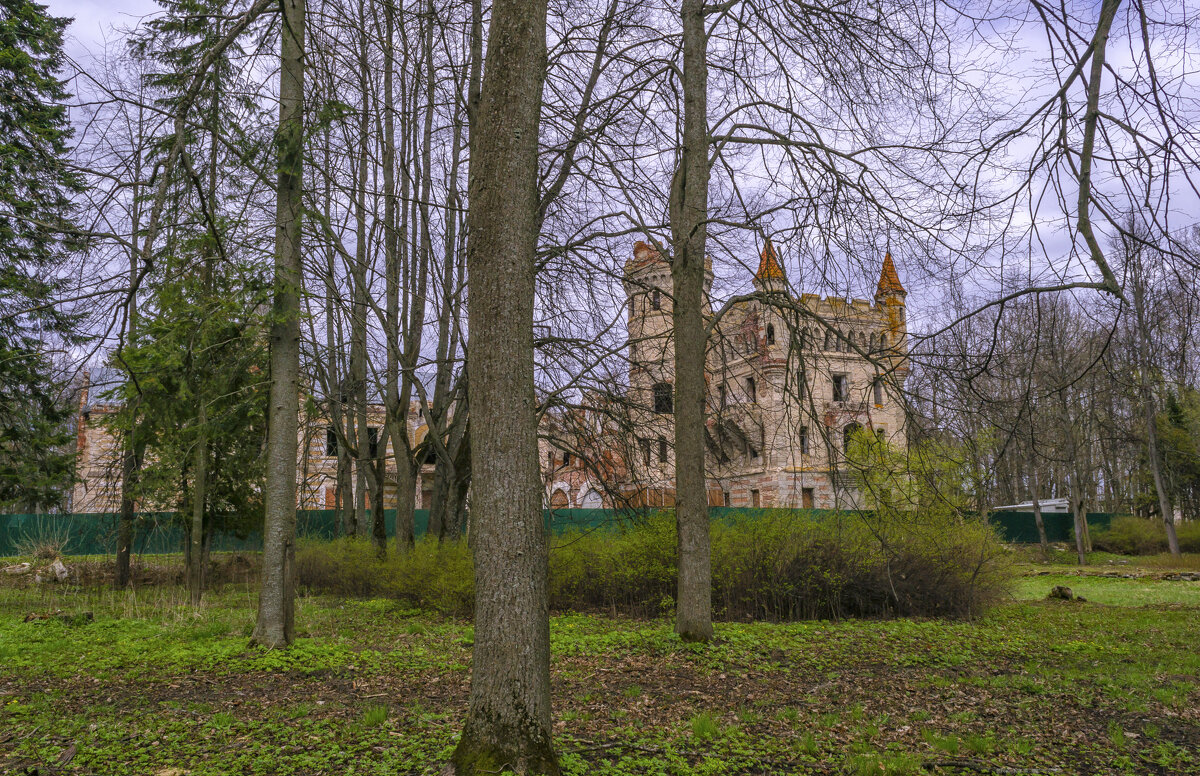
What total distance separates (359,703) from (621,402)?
5521mm

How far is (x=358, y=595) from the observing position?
634 inches

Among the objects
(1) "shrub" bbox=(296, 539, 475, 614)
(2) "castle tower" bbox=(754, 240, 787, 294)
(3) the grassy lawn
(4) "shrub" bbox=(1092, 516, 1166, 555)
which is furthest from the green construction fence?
(2) "castle tower" bbox=(754, 240, 787, 294)

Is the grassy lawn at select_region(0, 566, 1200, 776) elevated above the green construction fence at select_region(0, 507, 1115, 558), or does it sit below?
below

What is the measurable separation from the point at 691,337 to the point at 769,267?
4.22 ft

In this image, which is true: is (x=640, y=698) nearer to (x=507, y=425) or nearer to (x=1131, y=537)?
(x=507, y=425)

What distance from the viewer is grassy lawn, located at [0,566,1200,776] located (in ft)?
15.7

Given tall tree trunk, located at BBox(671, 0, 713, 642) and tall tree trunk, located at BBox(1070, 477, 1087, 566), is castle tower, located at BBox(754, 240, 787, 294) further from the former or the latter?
tall tree trunk, located at BBox(1070, 477, 1087, 566)

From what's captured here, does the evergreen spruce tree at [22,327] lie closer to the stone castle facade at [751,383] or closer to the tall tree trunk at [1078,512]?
the stone castle facade at [751,383]

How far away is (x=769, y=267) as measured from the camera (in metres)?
8.66

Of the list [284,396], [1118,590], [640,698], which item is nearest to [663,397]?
[284,396]

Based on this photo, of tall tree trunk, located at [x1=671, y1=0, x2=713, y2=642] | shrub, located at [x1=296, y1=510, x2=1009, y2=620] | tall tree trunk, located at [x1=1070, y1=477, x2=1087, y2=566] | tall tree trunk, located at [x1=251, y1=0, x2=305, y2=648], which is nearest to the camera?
tall tree trunk, located at [x1=251, y1=0, x2=305, y2=648]

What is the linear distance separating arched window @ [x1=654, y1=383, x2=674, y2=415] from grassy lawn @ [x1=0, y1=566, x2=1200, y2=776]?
10.7 ft

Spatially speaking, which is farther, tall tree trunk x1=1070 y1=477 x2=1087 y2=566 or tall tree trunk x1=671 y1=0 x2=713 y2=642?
tall tree trunk x1=1070 y1=477 x2=1087 y2=566

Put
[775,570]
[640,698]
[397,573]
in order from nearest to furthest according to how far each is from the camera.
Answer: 1. [640,698]
2. [775,570]
3. [397,573]
